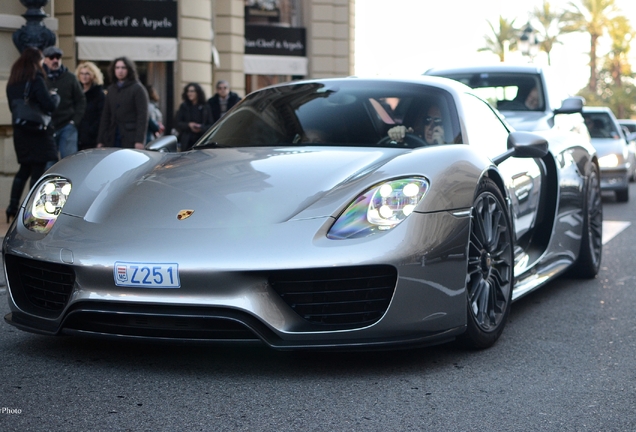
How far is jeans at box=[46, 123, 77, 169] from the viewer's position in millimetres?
10548

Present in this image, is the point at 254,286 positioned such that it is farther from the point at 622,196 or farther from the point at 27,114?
the point at 622,196

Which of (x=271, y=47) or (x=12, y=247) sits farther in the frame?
(x=271, y=47)

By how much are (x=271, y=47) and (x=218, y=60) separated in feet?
8.73

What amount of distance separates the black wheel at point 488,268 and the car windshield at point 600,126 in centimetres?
1282

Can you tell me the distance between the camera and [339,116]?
16.1ft

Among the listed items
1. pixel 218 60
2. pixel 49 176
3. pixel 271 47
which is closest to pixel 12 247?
pixel 49 176

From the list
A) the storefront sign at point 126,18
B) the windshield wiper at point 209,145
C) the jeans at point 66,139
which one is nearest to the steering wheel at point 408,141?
the windshield wiper at point 209,145

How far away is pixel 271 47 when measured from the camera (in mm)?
24906

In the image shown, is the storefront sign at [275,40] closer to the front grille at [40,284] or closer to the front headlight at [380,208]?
the front grille at [40,284]

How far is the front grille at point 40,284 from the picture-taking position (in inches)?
152

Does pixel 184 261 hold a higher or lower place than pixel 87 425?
higher

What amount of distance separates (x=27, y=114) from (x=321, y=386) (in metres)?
6.37

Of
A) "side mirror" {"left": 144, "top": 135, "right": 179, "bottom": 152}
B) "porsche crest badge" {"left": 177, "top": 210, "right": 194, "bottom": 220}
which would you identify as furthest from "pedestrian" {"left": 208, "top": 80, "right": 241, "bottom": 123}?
"porsche crest badge" {"left": 177, "top": 210, "right": 194, "bottom": 220}

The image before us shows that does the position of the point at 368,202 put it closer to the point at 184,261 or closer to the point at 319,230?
the point at 319,230
